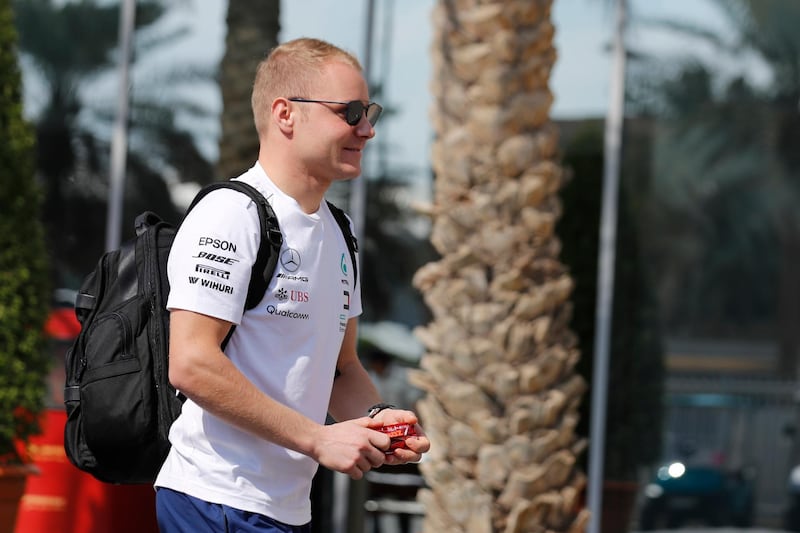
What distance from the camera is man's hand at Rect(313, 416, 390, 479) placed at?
2.35 metres

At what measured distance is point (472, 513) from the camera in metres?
5.31

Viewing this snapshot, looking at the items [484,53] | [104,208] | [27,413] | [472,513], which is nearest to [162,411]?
[472,513]

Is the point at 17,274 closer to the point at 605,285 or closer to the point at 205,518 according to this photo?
the point at 605,285

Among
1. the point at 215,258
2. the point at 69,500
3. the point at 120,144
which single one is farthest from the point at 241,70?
the point at 215,258

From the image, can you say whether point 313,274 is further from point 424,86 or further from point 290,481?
point 424,86

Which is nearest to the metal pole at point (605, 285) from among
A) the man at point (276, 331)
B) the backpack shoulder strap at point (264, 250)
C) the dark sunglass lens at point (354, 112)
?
the man at point (276, 331)

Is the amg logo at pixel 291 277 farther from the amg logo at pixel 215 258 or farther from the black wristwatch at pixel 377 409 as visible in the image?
the black wristwatch at pixel 377 409

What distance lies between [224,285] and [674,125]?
17.0 feet

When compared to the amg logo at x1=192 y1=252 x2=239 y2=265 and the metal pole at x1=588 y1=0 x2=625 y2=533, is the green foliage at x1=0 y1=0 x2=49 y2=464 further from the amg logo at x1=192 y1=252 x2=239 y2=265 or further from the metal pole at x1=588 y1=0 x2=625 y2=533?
the amg logo at x1=192 y1=252 x2=239 y2=265

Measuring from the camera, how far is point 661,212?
7117 millimetres

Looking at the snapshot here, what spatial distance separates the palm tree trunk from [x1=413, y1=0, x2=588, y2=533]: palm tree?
2.27 meters

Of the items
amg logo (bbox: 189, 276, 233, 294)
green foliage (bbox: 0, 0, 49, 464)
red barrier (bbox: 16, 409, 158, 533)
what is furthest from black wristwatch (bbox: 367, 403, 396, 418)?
green foliage (bbox: 0, 0, 49, 464)

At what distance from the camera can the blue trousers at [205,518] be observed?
2490 millimetres

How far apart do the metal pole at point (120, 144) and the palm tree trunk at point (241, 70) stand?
72 cm
